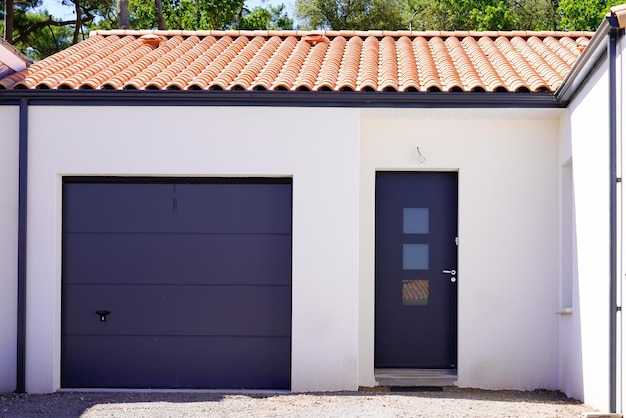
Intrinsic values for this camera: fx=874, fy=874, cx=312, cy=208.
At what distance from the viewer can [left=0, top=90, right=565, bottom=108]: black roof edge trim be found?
369 inches

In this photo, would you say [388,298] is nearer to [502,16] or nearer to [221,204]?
[221,204]

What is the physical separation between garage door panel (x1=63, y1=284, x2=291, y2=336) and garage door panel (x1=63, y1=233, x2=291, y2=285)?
0.10m

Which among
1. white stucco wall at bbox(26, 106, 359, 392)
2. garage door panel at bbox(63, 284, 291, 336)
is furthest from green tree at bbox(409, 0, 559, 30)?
garage door panel at bbox(63, 284, 291, 336)

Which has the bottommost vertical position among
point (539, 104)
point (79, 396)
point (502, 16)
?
point (79, 396)

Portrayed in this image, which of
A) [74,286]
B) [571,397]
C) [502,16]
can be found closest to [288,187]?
[74,286]

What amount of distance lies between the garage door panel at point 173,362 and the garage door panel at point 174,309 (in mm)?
105

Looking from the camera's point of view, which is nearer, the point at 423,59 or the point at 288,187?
the point at 288,187

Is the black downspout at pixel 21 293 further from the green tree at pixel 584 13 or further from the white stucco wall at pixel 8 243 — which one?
the green tree at pixel 584 13

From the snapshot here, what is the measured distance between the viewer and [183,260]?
31.7 ft

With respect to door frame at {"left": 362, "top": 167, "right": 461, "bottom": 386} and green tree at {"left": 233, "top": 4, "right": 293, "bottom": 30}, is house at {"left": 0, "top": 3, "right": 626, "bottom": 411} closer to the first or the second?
door frame at {"left": 362, "top": 167, "right": 461, "bottom": 386}

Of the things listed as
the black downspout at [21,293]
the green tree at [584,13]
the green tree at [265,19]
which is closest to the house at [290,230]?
the black downspout at [21,293]

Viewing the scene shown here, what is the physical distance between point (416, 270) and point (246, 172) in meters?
2.34

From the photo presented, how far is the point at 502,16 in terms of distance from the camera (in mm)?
25500

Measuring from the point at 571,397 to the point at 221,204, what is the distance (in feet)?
14.0
